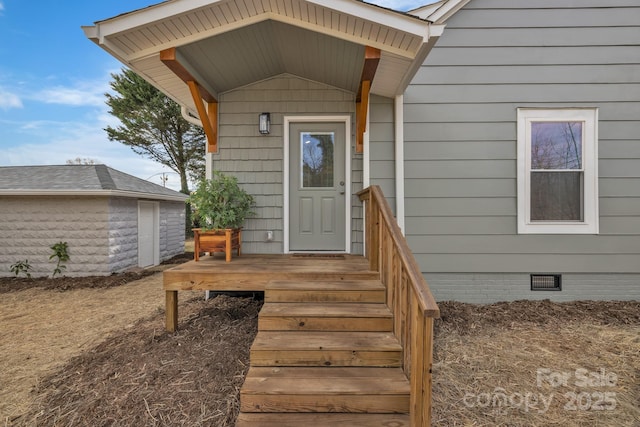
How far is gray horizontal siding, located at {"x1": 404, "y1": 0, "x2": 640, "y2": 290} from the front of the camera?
152 inches

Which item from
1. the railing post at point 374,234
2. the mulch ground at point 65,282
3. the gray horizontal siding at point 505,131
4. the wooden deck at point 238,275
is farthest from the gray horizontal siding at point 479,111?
the mulch ground at point 65,282

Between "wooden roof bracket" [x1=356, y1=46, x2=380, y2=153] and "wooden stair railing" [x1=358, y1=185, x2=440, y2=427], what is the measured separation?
1117 mm

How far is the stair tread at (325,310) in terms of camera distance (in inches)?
93.4

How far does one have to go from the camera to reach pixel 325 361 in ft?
7.00

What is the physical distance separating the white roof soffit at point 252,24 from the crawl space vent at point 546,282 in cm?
305

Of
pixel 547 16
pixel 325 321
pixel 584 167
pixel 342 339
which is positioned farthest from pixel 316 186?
pixel 547 16

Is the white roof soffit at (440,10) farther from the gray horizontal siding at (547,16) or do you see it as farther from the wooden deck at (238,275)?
the wooden deck at (238,275)

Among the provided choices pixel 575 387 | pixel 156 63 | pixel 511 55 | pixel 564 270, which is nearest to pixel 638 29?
pixel 511 55

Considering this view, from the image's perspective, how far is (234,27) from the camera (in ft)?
9.43

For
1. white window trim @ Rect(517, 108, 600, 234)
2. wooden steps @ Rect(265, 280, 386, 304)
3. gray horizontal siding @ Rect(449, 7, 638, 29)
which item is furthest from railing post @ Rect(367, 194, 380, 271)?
gray horizontal siding @ Rect(449, 7, 638, 29)

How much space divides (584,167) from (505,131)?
3.54 ft

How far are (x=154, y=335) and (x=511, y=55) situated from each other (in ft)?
17.0

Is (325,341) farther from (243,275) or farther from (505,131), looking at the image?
(505,131)

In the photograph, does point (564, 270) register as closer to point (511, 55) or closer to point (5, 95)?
point (511, 55)
